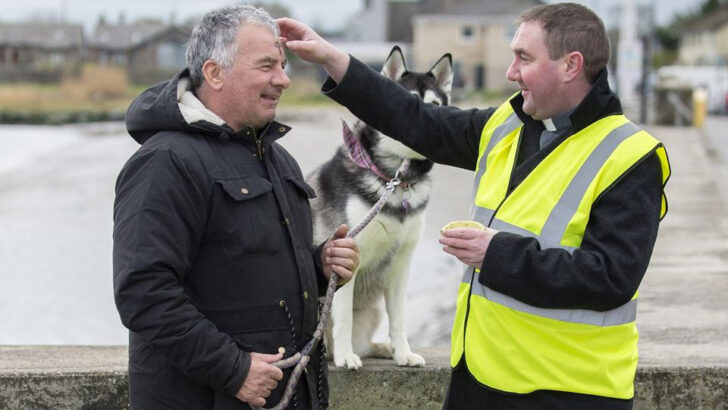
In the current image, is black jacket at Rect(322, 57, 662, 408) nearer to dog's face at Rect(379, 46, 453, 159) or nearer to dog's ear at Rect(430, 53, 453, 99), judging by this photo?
dog's face at Rect(379, 46, 453, 159)

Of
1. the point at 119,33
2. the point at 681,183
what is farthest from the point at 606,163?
the point at 119,33

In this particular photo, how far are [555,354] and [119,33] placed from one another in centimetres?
10877

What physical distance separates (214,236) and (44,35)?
115646 millimetres

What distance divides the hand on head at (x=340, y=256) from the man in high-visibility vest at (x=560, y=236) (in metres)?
0.42

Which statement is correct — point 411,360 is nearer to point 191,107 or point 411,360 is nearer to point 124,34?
point 191,107

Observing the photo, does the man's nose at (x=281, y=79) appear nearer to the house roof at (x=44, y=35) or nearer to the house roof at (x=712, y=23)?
the house roof at (x=712, y=23)

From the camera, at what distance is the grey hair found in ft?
9.68

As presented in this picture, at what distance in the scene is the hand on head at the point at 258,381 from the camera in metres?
2.85

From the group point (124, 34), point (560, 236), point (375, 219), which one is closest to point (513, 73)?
point (560, 236)

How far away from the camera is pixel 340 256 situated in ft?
10.9

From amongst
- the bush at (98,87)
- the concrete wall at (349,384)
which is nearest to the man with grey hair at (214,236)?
the concrete wall at (349,384)

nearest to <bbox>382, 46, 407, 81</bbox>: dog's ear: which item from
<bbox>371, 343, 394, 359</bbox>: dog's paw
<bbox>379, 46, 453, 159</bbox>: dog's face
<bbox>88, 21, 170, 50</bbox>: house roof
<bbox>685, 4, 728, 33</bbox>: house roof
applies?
<bbox>379, 46, 453, 159</bbox>: dog's face

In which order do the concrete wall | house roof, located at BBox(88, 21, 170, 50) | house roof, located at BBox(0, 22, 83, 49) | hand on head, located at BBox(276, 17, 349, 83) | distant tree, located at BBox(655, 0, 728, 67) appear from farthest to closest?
1. house roof, located at BBox(0, 22, 83, 49)
2. distant tree, located at BBox(655, 0, 728, 67)
3. house roof, located at BBox(88, 21, 170, 50)
4. the concrete wall
5. hand on head, located at BBox(276, 17, 349, 83)

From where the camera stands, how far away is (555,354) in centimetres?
300
